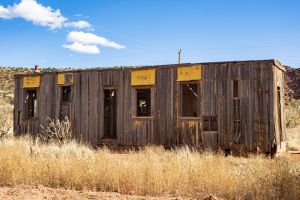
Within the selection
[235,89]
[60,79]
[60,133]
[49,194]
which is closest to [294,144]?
[235,89]

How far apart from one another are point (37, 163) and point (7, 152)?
1648 mm

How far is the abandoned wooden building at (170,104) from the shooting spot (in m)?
13.1

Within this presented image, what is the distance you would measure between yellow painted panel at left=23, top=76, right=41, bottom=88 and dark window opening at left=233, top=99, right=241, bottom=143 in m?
9.10

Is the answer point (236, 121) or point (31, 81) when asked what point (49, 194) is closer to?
point (236, 121)

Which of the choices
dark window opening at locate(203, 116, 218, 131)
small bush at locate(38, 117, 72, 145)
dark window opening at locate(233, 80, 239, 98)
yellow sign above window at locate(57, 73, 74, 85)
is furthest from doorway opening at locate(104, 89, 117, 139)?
dark window opening at locate(233, 80, 239, 98)

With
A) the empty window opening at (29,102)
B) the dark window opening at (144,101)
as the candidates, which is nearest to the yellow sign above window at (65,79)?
the empty window opening at (29,102)

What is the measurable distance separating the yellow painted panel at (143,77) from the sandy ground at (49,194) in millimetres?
7932

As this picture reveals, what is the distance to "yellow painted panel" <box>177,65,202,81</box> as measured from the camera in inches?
553

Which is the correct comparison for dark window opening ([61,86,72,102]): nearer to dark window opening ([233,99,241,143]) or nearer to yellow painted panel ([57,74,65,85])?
yellow painted panel ([57,74,65,85])

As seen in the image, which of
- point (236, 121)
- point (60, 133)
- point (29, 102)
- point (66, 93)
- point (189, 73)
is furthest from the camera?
point (29, 102)

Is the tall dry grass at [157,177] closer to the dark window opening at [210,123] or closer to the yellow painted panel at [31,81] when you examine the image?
the dark window opening at [210,123]

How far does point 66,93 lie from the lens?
17.6m

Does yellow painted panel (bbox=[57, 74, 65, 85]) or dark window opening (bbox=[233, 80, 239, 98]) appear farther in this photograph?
yellow painted panel (bbox=[57, 74, 65, 85])

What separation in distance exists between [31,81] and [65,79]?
6.89ft
